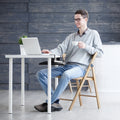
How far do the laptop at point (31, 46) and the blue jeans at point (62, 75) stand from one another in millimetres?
370

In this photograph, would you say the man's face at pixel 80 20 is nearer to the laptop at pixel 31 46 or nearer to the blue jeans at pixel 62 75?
the blue jeans at pixel 62 75

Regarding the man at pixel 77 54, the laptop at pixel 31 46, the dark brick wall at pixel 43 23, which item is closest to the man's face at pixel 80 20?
the man at pixel 77 54

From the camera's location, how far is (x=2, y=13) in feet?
20.8

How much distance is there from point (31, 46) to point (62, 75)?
1.73 feet

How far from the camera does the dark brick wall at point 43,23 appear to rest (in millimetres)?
6297

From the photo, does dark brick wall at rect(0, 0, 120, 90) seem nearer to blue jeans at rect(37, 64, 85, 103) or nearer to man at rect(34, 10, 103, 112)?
man at rect(34, 10, 103, 112)

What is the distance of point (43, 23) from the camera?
250 inches

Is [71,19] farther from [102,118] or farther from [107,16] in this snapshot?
[102,118]

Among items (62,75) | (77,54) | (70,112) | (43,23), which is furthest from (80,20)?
(43,23)

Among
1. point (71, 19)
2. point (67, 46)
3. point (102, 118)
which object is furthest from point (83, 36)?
point (71, 19)

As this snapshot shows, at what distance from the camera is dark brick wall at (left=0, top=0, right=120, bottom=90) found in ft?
20.7

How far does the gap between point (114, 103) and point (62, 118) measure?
1.46m

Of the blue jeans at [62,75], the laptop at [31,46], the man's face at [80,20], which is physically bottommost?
the blue jeans at [62,75]

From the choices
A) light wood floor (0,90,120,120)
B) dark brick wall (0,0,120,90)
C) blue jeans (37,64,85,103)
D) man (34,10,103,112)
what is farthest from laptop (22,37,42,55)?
dark brick wall (0,0,120,90)
